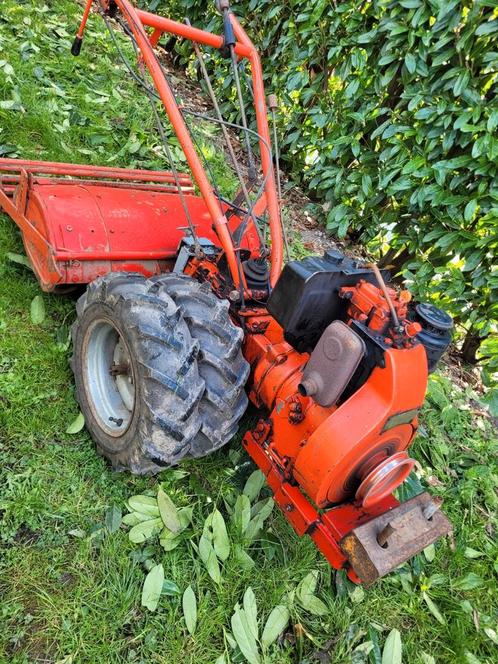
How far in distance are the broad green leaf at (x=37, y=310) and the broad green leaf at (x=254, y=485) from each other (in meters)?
1.41

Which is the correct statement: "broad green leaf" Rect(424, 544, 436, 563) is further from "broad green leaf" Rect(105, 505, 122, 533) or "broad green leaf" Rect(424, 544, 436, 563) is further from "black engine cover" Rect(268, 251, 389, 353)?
"broad green leaf" Rect(105, 505, 122, 533)

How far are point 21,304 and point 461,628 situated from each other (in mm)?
2735

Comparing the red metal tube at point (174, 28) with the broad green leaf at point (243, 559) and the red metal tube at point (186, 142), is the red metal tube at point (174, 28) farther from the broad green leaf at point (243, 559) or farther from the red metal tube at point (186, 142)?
the broad green leaf at point (243, 559)

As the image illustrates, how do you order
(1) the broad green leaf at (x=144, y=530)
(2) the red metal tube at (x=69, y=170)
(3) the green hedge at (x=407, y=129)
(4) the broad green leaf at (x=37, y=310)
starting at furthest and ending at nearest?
(3) the green hedge at (x=407, y=129) < (2) the red metal tube at (x=69, y=170) < (4) the broad green leaf at (x=37, y=310) < (1) the broad green leaf at (x=144, y=530)

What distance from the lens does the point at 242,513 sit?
7.22 feet

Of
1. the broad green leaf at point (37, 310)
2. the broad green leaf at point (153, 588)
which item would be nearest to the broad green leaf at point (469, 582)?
the broad green leaf at point (153, 588)

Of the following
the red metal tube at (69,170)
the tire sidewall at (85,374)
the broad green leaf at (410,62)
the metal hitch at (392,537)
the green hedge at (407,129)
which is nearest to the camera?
the metal hitch at (392,537)

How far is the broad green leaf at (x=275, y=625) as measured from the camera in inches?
75.9

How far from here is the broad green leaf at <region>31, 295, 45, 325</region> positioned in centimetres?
269

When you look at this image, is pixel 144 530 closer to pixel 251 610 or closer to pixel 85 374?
pixel 251 610

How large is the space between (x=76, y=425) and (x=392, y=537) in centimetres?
146

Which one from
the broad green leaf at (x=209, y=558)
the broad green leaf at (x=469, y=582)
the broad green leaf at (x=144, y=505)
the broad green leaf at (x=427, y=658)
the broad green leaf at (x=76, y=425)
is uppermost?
the broad green leaf at (x=469, y=582)

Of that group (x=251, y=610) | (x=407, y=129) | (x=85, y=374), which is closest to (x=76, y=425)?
(x=85, y=374)

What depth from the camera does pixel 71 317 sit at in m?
2.83
